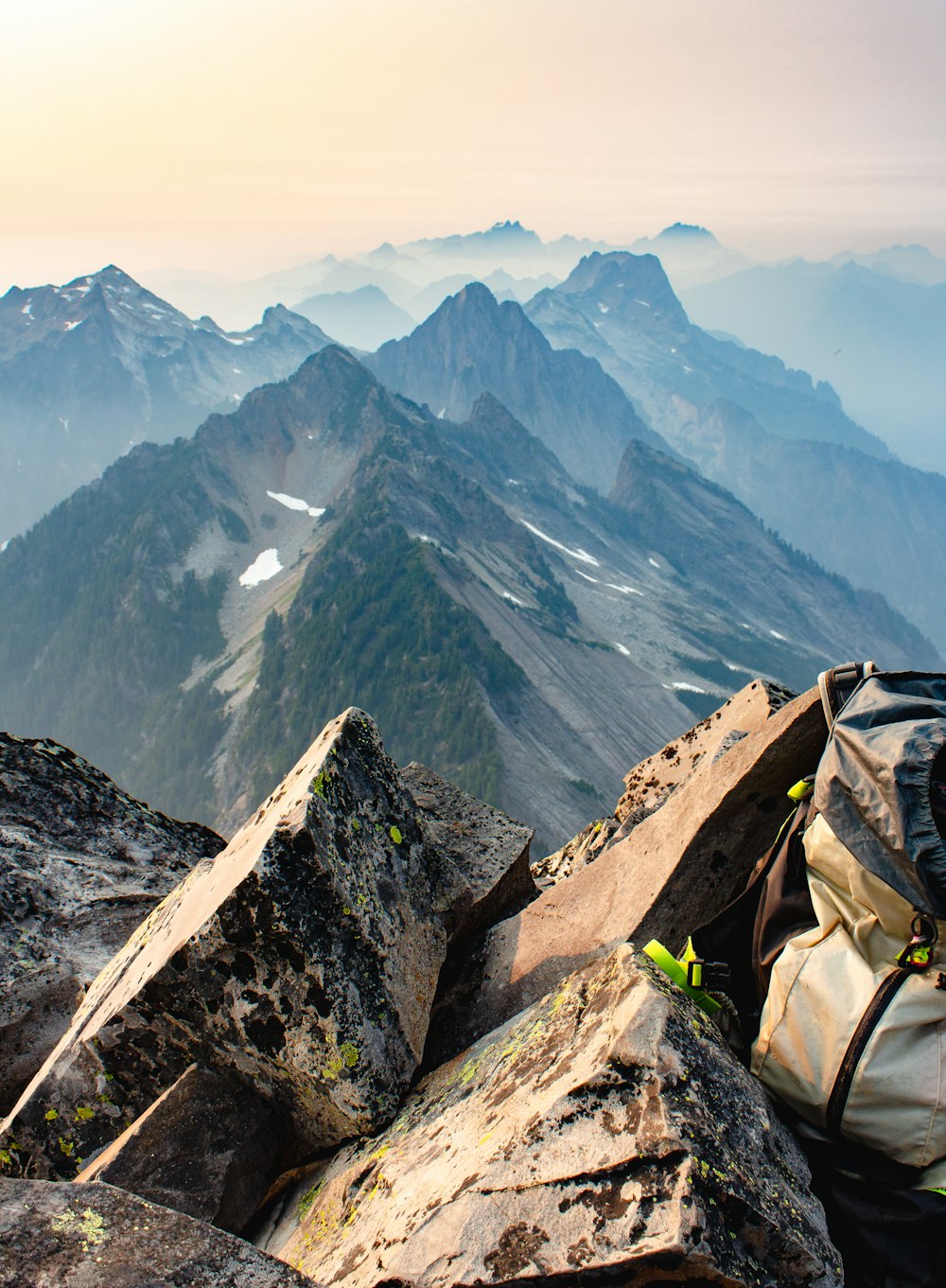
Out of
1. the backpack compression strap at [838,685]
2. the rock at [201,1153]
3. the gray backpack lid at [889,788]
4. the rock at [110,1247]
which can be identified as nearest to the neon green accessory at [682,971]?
the gray backpack lid at [889,788]

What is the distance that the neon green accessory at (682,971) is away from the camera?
537 cm

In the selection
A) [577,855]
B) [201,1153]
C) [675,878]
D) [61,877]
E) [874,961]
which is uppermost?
[61,877]

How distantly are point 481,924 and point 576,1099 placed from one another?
3931 mm

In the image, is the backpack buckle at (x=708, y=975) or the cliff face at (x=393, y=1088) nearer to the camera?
the cliff face at (x=393, y=1088)

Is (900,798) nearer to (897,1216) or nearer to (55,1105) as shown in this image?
(897,1216)

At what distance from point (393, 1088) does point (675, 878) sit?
290 cm

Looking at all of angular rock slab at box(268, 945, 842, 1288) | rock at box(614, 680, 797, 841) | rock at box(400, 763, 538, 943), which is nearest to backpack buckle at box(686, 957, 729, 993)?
angular rock slab at box(268, 945, 842, 1288)

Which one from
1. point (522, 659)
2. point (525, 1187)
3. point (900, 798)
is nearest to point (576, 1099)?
point (525, 1187)

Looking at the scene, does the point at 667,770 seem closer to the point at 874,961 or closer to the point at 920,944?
the point at 874,961

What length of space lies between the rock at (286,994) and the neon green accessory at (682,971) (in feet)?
6.57

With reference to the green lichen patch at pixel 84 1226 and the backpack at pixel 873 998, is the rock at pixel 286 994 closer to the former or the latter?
the green lichen patch at pixel 84 1226

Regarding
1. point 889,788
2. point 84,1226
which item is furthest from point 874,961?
point 84,1226

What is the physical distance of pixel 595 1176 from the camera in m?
4.05

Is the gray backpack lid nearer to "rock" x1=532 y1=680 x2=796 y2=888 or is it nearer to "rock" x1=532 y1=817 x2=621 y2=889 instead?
"rock" x1=532 y1=680 x2=796 y2=888
